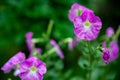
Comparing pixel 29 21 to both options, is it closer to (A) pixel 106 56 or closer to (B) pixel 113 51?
(B) pixel 113 51

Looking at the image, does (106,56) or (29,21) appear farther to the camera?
(29,21)

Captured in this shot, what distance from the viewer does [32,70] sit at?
195cm

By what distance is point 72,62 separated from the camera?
347 centimetres

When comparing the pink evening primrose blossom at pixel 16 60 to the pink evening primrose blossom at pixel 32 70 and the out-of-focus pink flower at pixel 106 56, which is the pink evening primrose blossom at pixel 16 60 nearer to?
the pink evening primrose blossom at pixel 32 70

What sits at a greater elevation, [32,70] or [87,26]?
[87,26]

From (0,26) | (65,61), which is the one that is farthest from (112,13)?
(0,26)

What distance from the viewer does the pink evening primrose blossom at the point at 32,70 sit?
6.26ft

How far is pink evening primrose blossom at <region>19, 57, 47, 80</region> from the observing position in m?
1.91

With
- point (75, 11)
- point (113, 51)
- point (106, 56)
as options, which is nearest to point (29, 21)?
point (113, 51)

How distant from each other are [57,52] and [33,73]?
1.68 feet

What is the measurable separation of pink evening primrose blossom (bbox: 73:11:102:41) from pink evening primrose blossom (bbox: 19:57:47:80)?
0.67ft

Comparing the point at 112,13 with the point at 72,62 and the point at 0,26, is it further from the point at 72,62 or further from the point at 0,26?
the point at 0,26

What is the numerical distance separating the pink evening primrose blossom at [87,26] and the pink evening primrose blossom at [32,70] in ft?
0.67

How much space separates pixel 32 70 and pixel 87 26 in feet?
1.00
